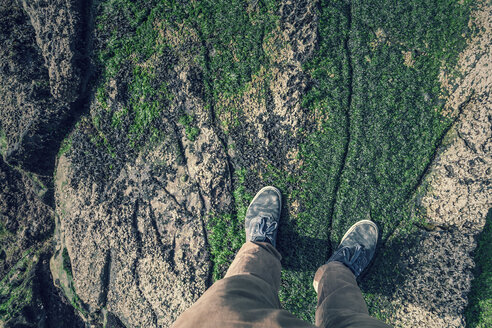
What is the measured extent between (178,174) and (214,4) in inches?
60.0

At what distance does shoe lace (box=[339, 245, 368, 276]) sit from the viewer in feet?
7.83

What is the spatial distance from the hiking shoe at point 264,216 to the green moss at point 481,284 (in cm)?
170

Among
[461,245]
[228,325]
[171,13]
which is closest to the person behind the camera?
[228,325]

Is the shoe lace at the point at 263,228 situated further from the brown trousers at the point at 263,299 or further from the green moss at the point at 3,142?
the green moss at the point at 3,142

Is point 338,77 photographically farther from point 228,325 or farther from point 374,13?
point 228,325

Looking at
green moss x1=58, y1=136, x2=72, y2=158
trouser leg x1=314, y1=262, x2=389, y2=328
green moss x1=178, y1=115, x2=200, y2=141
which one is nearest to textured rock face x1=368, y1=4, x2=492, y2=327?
trouser leg x1=314, y1=262, x2=389, y2=328

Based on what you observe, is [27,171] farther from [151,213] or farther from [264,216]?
[264,216]

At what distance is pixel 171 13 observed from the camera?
255 cm

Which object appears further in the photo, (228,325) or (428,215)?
(428,215)

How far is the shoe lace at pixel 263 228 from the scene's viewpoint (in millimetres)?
2408

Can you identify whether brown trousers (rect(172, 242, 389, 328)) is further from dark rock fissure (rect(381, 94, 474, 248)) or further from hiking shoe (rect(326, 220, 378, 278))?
dark rock fissure (rect(381, 94, 474, 248))

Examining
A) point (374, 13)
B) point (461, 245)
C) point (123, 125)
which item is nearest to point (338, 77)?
point (374, 13)

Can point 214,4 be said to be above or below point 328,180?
above

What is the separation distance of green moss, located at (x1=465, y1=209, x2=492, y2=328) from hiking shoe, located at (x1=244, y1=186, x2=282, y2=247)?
1.70 meters
